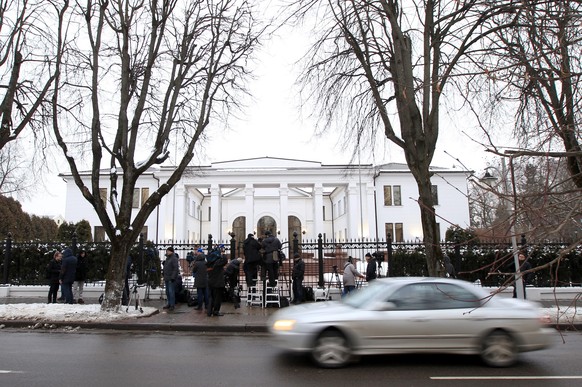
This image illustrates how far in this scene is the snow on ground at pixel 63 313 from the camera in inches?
472

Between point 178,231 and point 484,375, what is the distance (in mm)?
44330

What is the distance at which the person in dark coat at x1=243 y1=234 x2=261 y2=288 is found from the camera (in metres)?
14.6

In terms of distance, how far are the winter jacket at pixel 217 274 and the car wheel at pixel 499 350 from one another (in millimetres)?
7478

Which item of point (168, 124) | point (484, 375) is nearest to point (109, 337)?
point (168, 124)

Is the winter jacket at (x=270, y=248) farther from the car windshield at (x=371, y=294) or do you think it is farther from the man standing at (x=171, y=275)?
the car windshield at (x=371, y=294)

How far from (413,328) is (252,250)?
8123mm

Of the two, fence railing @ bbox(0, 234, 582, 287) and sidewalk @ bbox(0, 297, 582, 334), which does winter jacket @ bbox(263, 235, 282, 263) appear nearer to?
sidewalk @ bbox(0, 297, 582, 334)

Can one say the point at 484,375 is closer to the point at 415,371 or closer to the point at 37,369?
the point at 415,371

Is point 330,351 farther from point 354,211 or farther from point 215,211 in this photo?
point 215,211

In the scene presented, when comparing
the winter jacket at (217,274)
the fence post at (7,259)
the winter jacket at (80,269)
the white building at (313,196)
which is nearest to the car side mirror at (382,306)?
the winter jacket at (217,274)

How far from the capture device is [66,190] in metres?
50.2

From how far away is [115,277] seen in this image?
12.8 meters

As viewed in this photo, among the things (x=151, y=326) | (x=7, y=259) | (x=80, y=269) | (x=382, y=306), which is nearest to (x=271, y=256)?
(x=151, y=326)

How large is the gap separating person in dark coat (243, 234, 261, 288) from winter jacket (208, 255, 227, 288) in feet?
6.02
